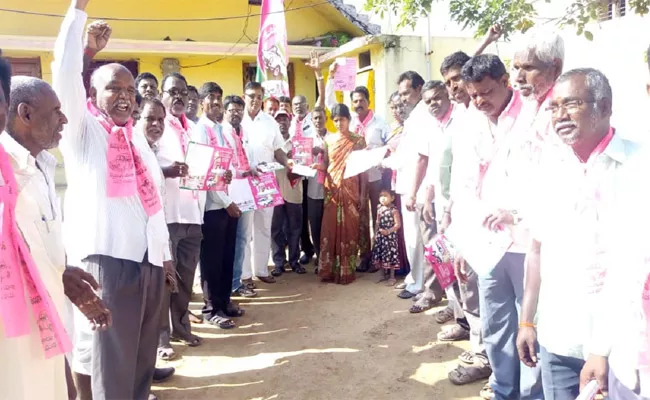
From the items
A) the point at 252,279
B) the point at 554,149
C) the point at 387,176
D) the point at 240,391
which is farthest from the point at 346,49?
the point at 554,149

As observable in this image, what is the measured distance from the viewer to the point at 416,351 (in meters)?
4.03

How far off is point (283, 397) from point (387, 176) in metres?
3.42

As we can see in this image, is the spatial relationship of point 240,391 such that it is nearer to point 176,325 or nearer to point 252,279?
point 176,325

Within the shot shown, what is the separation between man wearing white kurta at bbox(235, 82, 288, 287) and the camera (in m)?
5.67

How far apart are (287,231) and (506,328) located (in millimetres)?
3947

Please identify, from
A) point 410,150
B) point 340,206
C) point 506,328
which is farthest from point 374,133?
point 506,328

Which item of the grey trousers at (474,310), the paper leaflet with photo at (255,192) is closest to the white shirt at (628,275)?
the grey trousers at (474,310)

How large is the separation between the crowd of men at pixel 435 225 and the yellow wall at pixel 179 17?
8608mm

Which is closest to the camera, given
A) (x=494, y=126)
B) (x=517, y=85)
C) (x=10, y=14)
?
(x=517, y=85)

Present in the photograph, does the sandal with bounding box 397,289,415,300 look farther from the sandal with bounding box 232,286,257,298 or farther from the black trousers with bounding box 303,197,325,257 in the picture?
the sandal with bounding box 232,286,257,298

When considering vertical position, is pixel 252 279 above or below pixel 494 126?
below

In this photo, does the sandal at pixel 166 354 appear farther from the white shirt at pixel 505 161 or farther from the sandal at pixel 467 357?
the white shirt at pixel 505 161

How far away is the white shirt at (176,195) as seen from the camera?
13.0ft

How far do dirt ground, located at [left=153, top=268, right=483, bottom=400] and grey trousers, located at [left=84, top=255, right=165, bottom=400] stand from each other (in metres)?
1.06
